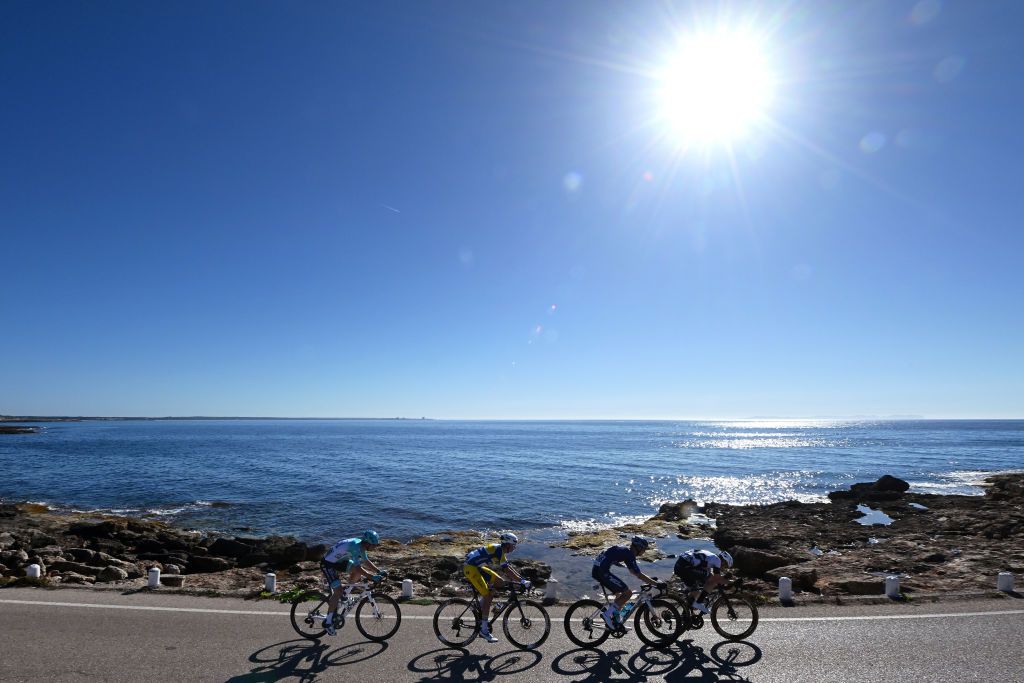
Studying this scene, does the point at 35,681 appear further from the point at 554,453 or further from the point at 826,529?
the point at 554,453

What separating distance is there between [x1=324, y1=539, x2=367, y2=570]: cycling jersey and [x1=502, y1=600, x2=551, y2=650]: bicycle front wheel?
299 centimetres

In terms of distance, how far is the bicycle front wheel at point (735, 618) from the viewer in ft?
32.5

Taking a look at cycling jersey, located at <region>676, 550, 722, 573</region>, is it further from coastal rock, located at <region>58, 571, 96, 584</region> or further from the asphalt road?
coastal rock, located at <region>58, 571, 96, 584</region>

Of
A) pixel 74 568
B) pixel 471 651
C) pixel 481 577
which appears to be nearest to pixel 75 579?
pixel 74 568

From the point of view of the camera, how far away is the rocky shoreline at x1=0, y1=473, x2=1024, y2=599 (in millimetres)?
16250

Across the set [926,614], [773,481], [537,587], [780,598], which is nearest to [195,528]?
[537,587]

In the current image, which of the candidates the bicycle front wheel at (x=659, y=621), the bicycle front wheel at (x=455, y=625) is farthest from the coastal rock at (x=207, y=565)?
the bicycle front wheel at (x=659, y=621)

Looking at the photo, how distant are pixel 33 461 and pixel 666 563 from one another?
81643mm

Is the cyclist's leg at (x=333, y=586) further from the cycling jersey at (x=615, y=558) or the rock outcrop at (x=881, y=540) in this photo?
the rock outcrop at (x=881, y=540)

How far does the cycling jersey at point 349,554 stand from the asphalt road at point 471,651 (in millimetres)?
1387

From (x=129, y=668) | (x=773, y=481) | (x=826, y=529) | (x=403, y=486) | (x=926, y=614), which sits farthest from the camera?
(x=773, y=481)

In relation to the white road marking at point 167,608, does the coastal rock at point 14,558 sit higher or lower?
lower

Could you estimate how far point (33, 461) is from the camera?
6825 cm

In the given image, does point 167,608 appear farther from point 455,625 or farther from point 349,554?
point 455,625
